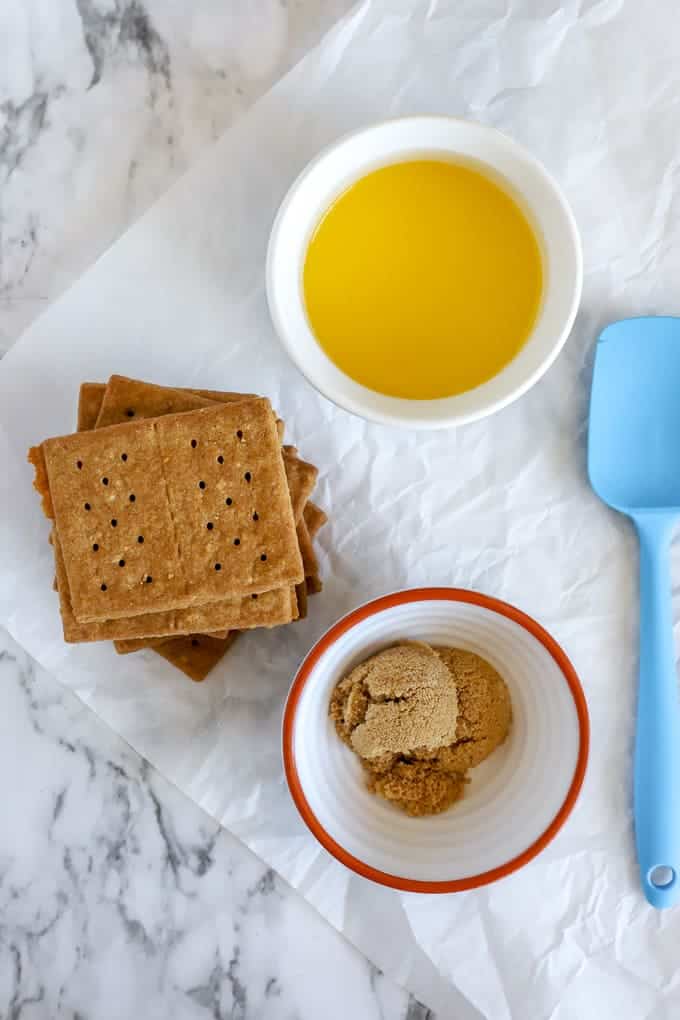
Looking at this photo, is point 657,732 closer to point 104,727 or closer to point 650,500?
point 650,500

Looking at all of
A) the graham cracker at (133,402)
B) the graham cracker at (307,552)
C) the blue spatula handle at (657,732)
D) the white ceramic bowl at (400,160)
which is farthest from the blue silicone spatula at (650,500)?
the graham cracker at (133,402)

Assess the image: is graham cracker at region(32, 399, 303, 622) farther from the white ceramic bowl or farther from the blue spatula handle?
the blue spatula handle

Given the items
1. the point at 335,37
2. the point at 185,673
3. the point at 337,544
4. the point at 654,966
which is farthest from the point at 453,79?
the point at 654,966

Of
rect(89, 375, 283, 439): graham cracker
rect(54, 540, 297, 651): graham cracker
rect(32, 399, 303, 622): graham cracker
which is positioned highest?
rect(89, 375, 283, 439): graham cracker

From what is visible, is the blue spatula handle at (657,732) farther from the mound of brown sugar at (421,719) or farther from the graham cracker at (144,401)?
the graham cracker at (144,401)

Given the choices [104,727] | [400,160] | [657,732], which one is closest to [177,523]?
[104,727]

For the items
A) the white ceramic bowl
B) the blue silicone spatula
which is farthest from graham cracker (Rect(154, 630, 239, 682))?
the blue silicone spatula

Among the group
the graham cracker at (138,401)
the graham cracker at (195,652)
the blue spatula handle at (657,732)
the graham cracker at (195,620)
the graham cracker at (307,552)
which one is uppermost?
the graham cracker at (138,401)
